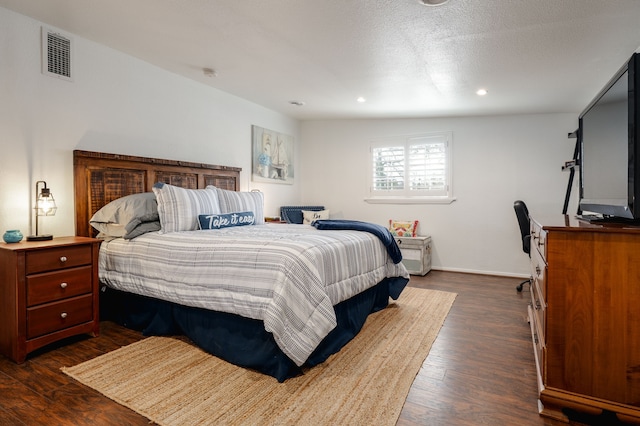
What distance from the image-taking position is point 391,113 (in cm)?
518

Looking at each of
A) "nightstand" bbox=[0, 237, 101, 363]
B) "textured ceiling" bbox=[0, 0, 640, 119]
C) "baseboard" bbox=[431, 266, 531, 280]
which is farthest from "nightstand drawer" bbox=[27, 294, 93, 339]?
"baseboard" bbox=[431, 266, 531, 280]

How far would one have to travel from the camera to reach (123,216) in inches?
114

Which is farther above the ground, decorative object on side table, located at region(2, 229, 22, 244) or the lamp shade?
the lamp shade

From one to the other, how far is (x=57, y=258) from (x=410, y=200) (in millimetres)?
4483

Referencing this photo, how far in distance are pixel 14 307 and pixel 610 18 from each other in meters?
4.36

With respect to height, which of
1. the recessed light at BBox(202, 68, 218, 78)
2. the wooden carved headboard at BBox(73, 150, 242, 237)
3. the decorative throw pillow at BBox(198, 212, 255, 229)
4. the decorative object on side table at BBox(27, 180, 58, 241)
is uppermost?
the recessed light at BBox(202, 68, 218, 78)

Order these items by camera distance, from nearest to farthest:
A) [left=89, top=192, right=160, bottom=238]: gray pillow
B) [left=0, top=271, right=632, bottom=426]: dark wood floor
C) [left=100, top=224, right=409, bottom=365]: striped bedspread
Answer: [left=0, top=271, right=632, bottom=426]: dark wood floor < [left=100, top=224, right=409, bottom=365]: striped bedspread < [left=89, top=192, right=160, bottom=238]: gray pillow

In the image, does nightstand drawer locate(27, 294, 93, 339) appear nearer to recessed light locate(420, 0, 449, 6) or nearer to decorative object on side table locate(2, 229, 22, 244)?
decorative object on side table locate(2, 229, 22, 244)

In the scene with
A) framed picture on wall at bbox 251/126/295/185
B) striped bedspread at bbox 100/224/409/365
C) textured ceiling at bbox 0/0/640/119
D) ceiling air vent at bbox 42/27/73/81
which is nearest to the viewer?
striped bedspread at bbox 100/224/409/365

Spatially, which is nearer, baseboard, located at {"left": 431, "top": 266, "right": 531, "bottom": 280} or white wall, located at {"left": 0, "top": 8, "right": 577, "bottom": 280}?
white wall, located at {"left": 0, "top": 8, "right": 577, "bottom": 280}

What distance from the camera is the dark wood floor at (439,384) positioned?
1.68 meters

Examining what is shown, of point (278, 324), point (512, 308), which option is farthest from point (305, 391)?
point (512, 308)

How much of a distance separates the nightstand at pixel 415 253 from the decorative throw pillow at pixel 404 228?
261mm

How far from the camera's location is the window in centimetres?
527
